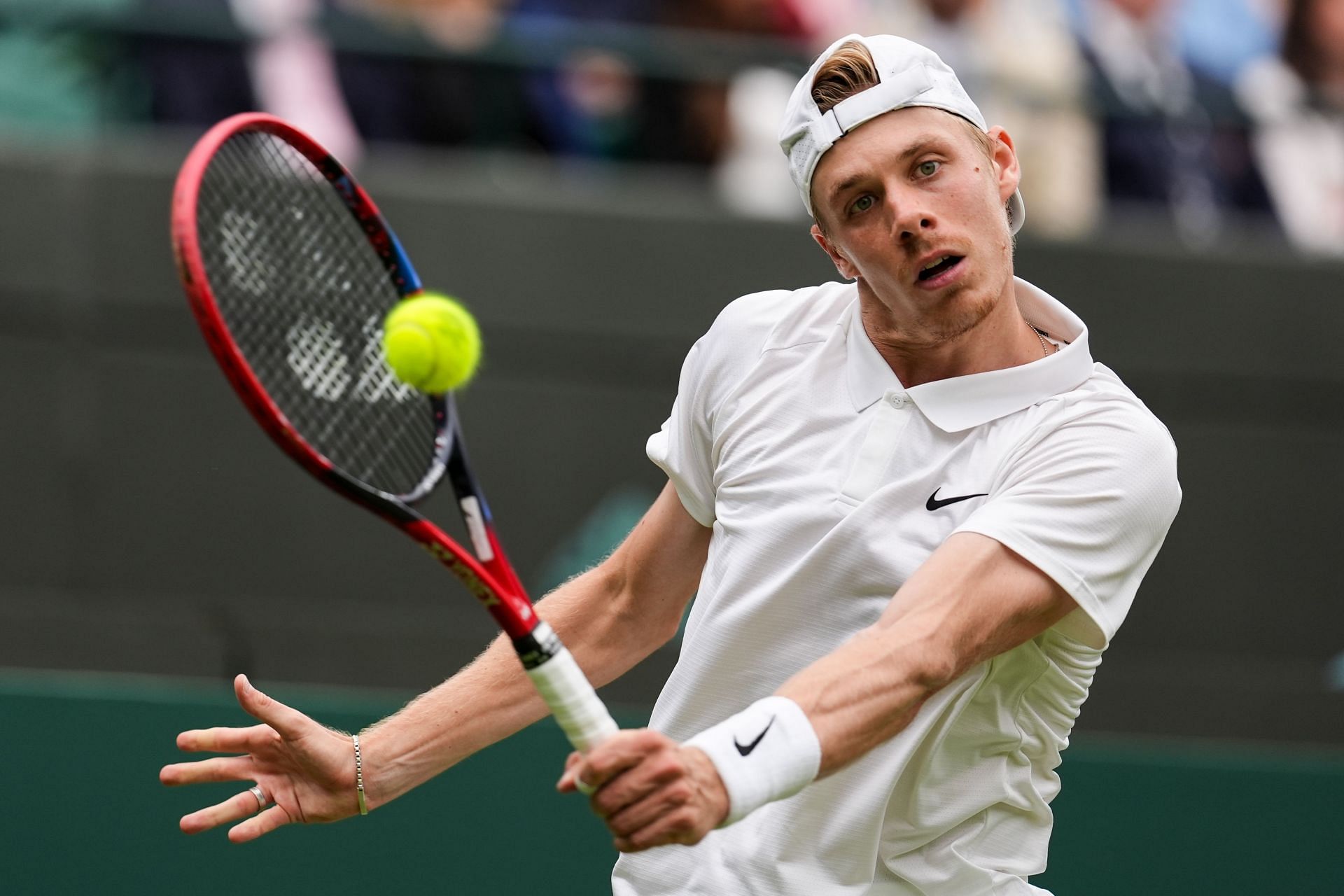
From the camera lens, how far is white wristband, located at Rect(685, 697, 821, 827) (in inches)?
93.4

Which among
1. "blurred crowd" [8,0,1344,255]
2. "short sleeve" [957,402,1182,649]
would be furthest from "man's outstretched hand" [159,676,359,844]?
"blurred crowd" [8,0,1344,255]

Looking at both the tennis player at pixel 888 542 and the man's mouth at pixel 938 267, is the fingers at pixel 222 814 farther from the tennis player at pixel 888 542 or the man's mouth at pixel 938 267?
the man's mouth at pixel 938 267

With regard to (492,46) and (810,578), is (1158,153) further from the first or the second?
(810,578)

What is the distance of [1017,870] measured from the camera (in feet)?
9.27

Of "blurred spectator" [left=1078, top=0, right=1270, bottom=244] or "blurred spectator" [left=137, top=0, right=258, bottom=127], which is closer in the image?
"blurred spectator" [left=137, top=0, right=258, bottom=127]

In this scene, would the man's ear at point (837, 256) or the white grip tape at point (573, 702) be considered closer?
the white grip tape at point (573, 702)

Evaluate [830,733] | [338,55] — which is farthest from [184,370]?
[830,733]

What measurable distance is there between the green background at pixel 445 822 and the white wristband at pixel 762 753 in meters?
2.64

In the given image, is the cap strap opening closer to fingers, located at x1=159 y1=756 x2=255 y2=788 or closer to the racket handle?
the racket handle

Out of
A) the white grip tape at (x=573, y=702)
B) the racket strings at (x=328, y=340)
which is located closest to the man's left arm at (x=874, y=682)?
the white grip tape at (x=573, y=702)

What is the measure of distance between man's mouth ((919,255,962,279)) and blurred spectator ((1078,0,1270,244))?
12.8 ft

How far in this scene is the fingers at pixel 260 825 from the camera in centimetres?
284

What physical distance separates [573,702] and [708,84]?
4078 mm

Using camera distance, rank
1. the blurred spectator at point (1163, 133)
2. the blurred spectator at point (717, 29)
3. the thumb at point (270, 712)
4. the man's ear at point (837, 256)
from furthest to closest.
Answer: the blurred spectator at point (1163, 133) → the blurred spectator at point (717, 29) → the man's ear at point (837, 256) → the thumb at point (270, 712)
